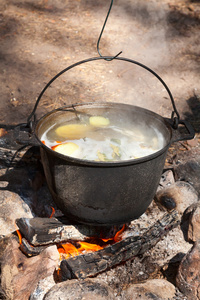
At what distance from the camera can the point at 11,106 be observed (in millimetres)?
4773

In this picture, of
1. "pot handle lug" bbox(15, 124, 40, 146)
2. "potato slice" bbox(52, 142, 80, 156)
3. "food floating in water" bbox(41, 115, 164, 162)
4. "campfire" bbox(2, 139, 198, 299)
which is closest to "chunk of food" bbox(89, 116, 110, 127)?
"food floating in water" bbox(41, 115, 164, 162)

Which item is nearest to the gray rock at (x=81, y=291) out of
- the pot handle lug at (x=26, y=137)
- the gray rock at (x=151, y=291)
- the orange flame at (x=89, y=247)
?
the gray rock at (x=151, y=291)

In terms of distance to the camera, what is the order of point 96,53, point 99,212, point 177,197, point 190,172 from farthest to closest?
1. point 96,53
2. point 190,172
3. point 177,197
4. point 99,212

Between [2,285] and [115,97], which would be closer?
[2,285]

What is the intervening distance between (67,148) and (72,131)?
0.35 m

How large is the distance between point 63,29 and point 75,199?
5.52m

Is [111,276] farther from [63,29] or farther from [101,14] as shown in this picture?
[101,14]

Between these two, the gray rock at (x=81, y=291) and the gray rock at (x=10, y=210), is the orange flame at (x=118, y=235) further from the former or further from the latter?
→ the gray rock at (x=10, y=210)

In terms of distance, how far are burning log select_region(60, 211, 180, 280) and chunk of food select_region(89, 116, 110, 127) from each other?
0.99 m

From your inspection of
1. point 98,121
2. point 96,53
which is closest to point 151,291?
point 98,121

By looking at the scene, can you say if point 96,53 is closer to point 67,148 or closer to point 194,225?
point 67,148

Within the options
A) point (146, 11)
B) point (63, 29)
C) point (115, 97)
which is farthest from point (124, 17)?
point (115, 97)

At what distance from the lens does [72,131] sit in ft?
9.43

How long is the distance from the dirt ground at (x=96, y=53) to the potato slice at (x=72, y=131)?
5.70 ft
